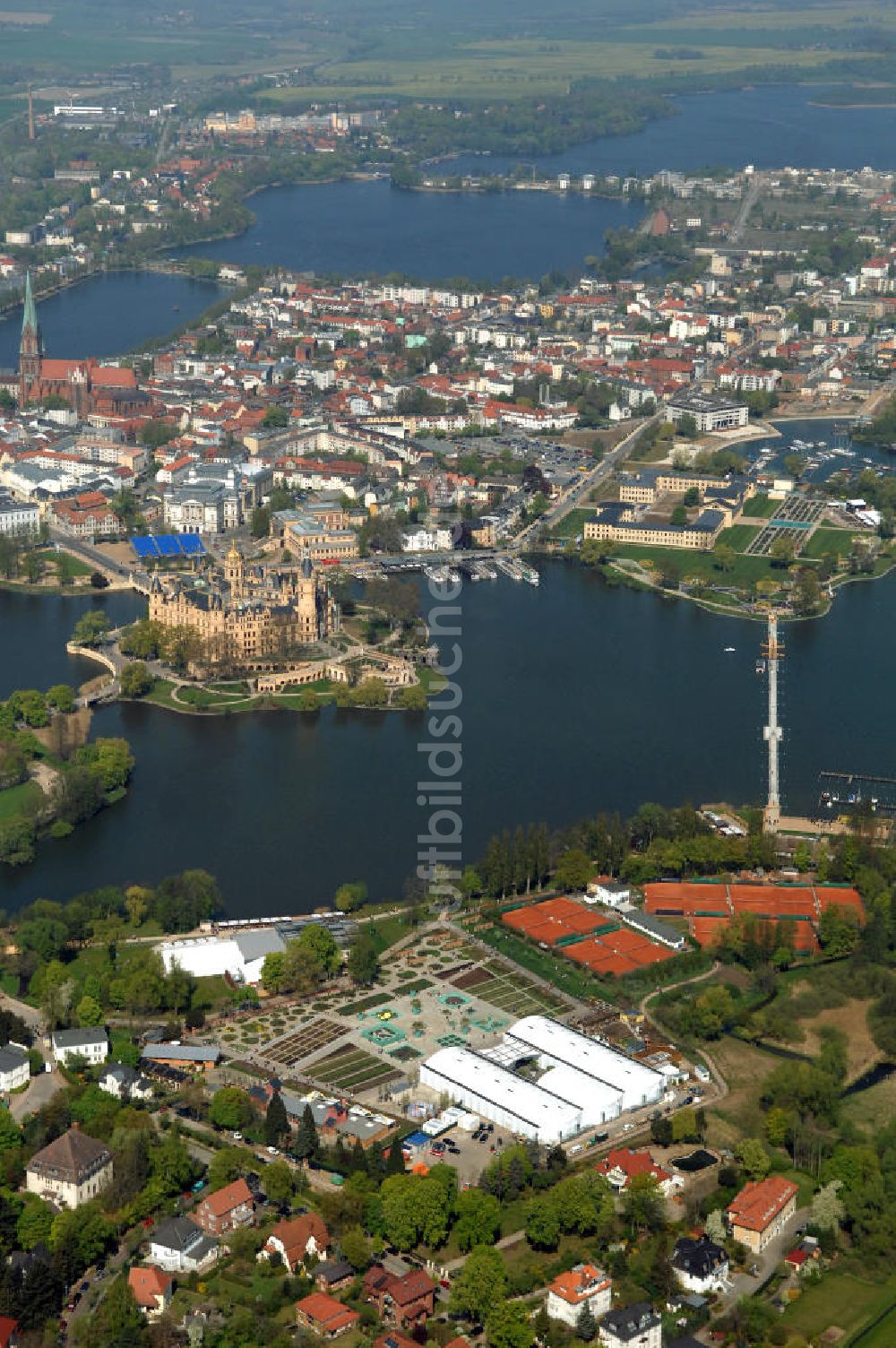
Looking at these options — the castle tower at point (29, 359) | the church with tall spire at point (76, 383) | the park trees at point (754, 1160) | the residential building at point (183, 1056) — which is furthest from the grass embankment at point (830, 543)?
the park trees at point (754, 1160)

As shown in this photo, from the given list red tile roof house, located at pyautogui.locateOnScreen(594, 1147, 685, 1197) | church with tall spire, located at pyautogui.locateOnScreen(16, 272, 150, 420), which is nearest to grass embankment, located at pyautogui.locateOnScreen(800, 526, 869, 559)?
church with tall spire, located at pyautogui.locateOnScreen(16, 272, 150, 420)

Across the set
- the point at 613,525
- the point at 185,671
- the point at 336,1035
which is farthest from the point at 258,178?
the point at 336,1035

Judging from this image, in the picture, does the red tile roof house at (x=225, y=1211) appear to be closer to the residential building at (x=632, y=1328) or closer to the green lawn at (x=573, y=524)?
the residential building at (x=632, y=1328)

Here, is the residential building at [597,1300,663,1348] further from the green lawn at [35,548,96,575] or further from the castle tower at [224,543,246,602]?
the green lawn at [35,548,96,575]

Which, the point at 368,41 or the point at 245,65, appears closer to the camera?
the point at 245,65

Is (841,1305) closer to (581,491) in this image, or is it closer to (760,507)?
Answer: (760,507)

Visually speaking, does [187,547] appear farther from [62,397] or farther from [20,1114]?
[20,1114]
